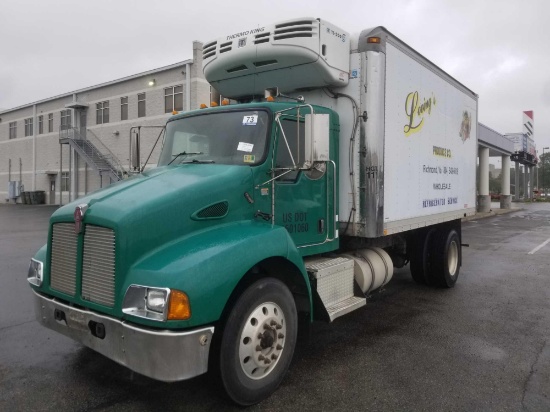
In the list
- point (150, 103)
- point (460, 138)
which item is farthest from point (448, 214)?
point (150, 103)

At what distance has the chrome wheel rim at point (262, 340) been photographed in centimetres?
341

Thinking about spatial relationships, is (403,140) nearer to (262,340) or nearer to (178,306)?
(262,340)

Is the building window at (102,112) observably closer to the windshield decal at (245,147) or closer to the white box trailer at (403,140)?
the white box trailer at (403,140)

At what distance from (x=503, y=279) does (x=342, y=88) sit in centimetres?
578

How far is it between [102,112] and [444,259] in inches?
1195

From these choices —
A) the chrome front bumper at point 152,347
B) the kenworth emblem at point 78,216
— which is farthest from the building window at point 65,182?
the chrome front bumper at point 152,347

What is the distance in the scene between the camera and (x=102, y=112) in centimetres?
3212

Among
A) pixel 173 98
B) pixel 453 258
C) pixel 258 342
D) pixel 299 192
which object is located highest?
pixel 173 98

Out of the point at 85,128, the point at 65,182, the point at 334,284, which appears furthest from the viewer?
the point at 65,182

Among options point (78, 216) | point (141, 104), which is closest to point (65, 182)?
point (141, 104)

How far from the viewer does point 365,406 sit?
→ 3.46 m

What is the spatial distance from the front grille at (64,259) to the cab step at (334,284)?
7.05ft

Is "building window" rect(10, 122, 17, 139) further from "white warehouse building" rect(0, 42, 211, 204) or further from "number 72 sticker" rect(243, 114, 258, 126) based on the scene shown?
"number 72 sticker" rect(243, 114, 258, 126)

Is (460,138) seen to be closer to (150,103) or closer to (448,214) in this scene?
(448,214)
